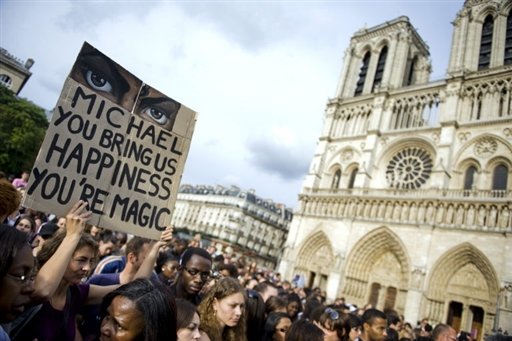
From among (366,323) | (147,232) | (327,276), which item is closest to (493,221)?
(327,276)

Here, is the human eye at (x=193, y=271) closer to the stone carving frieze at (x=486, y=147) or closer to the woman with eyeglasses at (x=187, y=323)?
the woman with eyeglasses at (x=187, y=323)

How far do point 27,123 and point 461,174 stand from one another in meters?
26.3

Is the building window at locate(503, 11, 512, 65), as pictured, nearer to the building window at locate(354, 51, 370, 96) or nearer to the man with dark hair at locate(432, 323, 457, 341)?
the building window at locate(354, 51, 370, 96)

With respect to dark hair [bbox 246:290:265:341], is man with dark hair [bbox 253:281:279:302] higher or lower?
higher

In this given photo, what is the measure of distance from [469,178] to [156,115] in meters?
20.8

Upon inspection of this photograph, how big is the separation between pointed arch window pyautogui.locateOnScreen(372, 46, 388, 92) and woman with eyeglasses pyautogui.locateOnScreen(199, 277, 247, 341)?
2676 cm

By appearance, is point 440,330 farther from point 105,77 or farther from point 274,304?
point 105,77

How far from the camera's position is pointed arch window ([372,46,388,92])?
2748cm

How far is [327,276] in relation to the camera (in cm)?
2311

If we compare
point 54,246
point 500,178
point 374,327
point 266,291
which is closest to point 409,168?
point 500,178

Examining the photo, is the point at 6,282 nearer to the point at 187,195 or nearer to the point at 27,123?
the point at 27,123

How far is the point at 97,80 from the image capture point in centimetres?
312

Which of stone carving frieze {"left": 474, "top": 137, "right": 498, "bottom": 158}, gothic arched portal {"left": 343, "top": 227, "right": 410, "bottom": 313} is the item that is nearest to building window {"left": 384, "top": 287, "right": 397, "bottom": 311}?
gothic arched portal {"left": 343, "top": 227, "right": 410, "bottom": 313}

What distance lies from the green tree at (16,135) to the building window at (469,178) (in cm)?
2610
